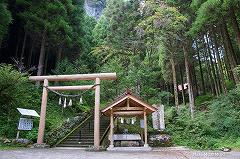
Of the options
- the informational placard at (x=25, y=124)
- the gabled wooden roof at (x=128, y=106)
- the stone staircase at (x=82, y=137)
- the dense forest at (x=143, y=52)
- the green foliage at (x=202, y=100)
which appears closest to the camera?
the gabled wooden roof at (x=128, y=106)

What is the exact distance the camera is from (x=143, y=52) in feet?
83.7

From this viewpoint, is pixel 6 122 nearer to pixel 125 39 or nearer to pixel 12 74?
pixel 12 74

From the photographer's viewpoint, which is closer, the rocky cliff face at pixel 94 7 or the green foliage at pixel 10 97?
the green foliage at pixel 10 97

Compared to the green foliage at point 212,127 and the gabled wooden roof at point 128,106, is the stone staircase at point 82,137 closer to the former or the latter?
the gabled wooden roof at point 128,106

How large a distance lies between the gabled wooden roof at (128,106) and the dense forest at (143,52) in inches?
105

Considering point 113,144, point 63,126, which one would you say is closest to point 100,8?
point 63,126

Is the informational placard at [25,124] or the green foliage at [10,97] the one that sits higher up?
the green foliage at [10,97]

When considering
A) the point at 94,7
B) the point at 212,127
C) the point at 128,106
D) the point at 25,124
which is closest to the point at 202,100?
the point at 212,127

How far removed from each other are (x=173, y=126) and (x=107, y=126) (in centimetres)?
478

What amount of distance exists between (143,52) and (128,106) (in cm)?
1395

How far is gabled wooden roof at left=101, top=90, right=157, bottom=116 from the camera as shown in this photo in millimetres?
12008

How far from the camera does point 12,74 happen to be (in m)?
12.6

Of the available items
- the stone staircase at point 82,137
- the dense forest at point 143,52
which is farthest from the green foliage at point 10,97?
the stone staircase at point 82,137

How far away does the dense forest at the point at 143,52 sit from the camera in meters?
13.5
